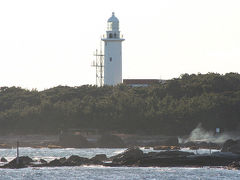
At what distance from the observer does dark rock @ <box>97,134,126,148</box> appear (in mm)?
135625

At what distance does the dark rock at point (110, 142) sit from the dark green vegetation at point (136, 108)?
11327mm

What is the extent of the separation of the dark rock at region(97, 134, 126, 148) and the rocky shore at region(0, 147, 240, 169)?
34.4 metres

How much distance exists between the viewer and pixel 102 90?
171 meters

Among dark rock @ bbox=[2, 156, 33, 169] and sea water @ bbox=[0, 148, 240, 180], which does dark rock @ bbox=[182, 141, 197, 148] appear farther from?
sea water @ bbox=[0, 148, 240, 180]

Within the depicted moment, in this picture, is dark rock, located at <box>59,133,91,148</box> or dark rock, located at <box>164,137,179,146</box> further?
dark rock, located at <box>59,133,91,148</box>

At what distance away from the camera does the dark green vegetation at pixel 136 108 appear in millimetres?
148625

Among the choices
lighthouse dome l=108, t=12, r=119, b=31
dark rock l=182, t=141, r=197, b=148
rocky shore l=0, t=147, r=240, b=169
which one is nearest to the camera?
rocky shore l=0, t=147, r=240, b=169

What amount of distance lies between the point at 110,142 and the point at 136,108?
829 inches

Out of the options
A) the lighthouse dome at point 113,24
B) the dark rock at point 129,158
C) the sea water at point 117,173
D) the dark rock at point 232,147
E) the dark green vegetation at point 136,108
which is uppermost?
the lighthouse dome at point 113,24

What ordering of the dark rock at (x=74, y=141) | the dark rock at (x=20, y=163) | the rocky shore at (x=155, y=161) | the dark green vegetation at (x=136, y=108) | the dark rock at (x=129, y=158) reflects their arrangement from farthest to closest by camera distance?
the dark green vegetation at (x=136, y=108) → the dark rock at (x=74, y=141) → the dark rock at (x=20, y=163) → the dark rock at (x=129, y=158) → the rocky shore at (x=155, y=161)

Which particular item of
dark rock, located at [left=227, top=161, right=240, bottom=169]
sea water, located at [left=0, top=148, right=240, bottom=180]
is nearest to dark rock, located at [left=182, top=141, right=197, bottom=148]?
sea water, located at [left=0, top=148, right=240, bottom=180]

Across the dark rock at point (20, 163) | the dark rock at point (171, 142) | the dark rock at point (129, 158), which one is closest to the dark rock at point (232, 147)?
the dark rock at point (129, 158)

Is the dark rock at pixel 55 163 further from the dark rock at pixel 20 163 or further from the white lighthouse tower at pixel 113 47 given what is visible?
the white lighthouse tower at pixel 113 47

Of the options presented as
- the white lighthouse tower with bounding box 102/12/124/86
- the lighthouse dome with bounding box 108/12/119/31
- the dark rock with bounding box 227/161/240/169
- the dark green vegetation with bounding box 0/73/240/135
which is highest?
the lighthouse dome with bounding box 108/12/119/31
